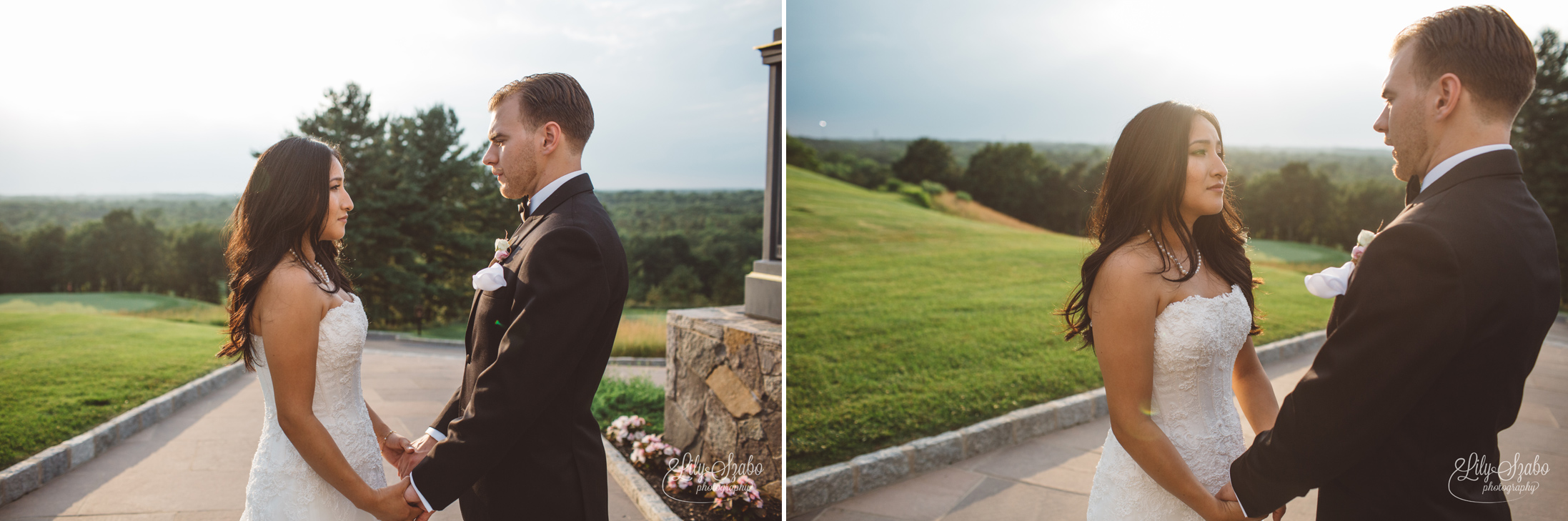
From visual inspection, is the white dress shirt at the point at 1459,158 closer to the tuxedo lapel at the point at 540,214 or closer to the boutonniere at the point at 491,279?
the tuxedo lapel at the point at 540,214

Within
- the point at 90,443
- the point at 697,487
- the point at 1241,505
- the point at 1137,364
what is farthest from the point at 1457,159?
the point at 90,443

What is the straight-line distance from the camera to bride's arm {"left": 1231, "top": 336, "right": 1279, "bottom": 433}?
225cm

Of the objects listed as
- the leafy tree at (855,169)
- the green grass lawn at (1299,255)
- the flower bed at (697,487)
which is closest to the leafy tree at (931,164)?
the leafy tree at (855,169)

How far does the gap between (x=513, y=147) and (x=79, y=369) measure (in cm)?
893

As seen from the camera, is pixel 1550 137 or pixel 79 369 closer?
pixel 79 369

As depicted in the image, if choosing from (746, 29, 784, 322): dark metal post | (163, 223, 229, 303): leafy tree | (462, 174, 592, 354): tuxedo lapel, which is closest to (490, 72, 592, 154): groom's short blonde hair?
(462, 174, 592, 354): tuxedo lapel

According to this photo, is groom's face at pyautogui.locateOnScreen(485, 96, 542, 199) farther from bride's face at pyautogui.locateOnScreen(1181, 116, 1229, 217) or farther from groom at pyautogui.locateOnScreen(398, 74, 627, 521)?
bride's face at pyautogui.locateOnScreen(1181, 116, 1229, 217)

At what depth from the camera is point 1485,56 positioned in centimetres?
152

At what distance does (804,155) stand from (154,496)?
20.7 m

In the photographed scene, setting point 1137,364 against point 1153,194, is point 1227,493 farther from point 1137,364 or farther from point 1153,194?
point 1153,194

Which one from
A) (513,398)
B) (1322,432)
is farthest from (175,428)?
(1322,432)

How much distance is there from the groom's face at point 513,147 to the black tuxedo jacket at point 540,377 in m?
0.13

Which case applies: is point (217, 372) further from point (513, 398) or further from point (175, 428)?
point (513, 398)

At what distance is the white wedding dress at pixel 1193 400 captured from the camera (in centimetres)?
194
